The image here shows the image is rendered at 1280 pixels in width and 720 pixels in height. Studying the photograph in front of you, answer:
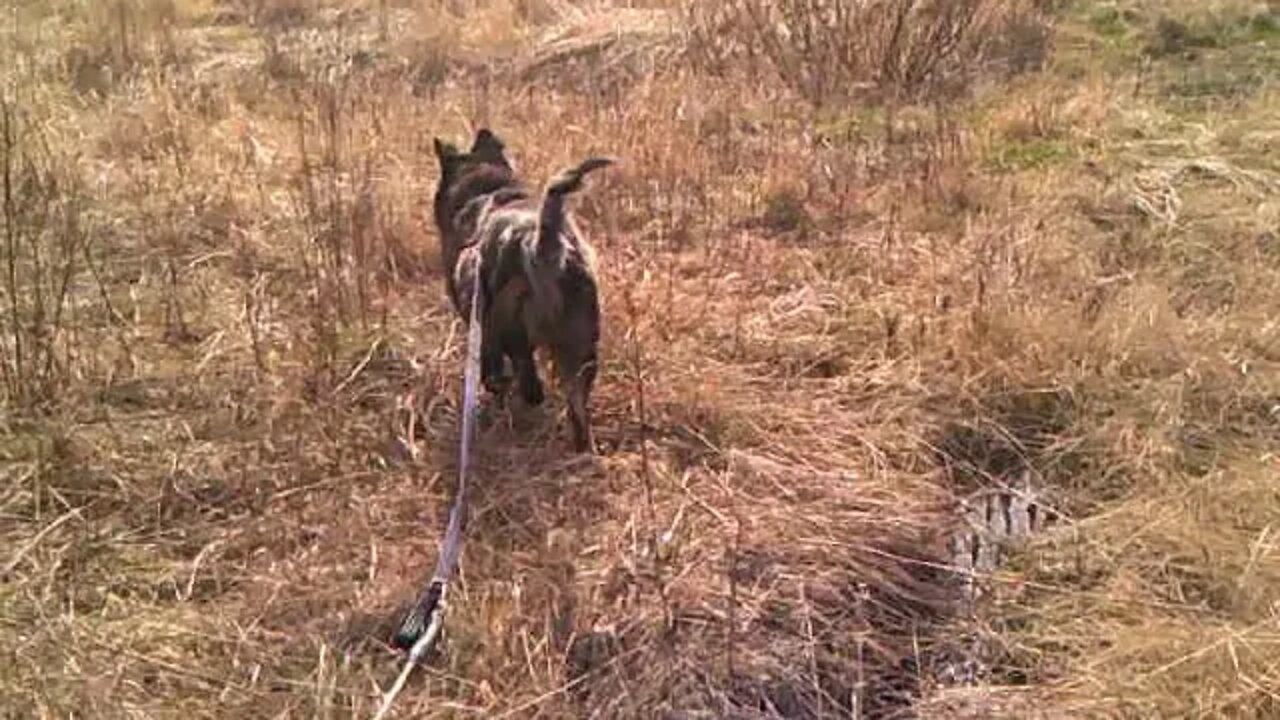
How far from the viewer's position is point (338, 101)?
257 inches

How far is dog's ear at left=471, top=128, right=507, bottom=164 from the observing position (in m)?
4.69

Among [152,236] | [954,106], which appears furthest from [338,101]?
[954,106]

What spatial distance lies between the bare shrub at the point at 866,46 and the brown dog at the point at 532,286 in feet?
10.3

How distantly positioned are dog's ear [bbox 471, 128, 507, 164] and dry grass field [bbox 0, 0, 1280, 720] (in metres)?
0.59

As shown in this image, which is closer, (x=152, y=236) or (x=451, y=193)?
(x=451, y=193)

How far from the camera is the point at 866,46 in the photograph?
7004 millimetres

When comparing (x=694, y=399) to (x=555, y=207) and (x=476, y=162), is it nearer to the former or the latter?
(x=555, y=207)

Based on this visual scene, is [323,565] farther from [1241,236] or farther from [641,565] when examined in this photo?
[1241,236]

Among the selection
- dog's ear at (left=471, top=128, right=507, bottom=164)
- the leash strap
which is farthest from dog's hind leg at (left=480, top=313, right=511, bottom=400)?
dog's ear at (left=471, top=128, right=507, bottom=164)

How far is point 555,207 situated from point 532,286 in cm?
26

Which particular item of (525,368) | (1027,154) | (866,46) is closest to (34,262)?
(525,368)

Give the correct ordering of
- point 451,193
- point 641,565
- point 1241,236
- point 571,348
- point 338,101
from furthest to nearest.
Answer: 1. point 338,101
2. point 1241,236
3. point 451,193
4. point 571,348
5. point 641,565

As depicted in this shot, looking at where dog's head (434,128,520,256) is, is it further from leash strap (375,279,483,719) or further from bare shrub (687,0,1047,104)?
bare shrub (687,0,1047,104)

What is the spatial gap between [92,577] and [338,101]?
3.80m
